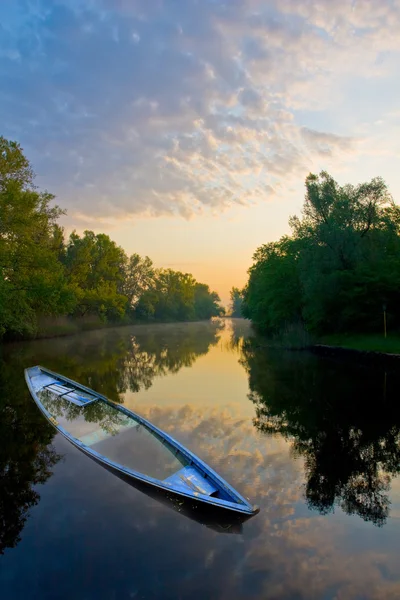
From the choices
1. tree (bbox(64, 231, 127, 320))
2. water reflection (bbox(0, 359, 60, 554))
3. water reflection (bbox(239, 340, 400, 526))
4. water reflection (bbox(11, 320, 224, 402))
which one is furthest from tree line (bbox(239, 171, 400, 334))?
tree (bbox(64, 231, 127, 320))

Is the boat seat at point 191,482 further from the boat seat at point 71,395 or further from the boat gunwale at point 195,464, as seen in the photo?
the boat seat at point 71,395

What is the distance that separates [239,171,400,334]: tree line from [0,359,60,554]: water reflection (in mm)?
23869

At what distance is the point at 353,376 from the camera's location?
21.0 m

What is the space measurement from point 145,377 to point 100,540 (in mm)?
14941

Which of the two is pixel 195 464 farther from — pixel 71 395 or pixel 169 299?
pixel 169 299

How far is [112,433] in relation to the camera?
10.5 metres

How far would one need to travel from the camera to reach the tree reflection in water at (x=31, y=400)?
746 cm

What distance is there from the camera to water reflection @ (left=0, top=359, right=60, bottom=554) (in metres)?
6.80

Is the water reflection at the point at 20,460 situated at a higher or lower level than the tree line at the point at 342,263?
lower

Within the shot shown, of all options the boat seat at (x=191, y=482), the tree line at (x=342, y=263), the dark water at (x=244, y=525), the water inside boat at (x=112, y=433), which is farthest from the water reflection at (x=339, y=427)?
the tree line at (x=342, y=263)

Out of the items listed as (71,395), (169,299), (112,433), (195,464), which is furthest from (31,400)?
(169,299)

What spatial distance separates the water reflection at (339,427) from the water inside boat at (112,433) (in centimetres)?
300

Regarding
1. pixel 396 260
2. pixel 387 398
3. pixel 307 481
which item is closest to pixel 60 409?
pixel 307 481

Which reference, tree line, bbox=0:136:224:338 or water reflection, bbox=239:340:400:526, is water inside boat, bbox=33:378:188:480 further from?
tree line, bbox=0:136:224:338
